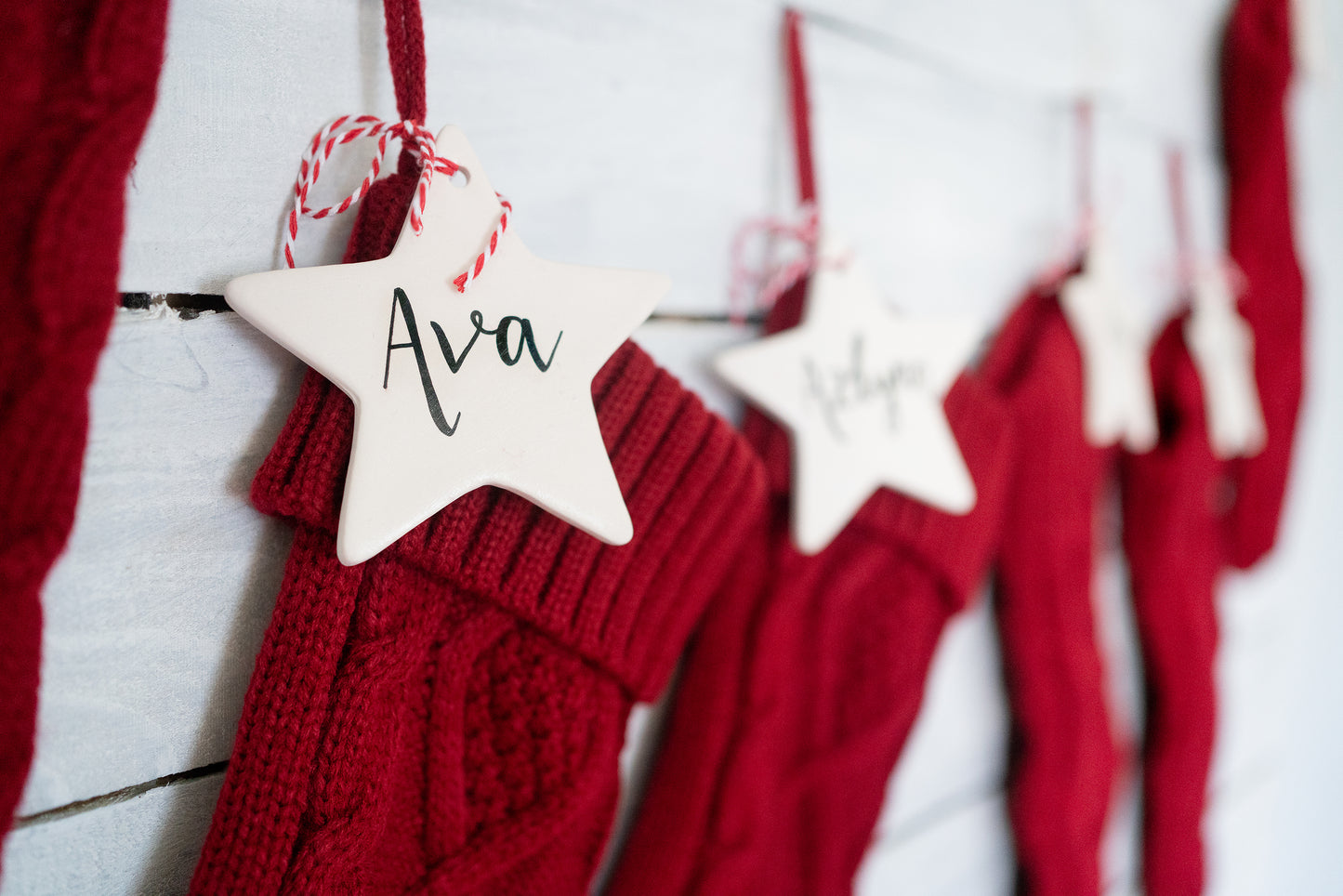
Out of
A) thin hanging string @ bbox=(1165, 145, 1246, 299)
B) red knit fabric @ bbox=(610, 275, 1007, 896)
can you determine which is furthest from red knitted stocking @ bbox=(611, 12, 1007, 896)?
thin hanging string @ bbox=(1165, 145, 1246, 299)

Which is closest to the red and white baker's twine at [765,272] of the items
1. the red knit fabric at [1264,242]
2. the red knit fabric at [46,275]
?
the red knit fabric at [46,275]

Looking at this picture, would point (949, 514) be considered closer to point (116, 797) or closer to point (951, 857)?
point (951, 857)

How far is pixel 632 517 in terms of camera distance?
0.45 metres

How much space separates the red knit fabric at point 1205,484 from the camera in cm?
83

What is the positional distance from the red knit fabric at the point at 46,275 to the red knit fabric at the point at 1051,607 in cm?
60

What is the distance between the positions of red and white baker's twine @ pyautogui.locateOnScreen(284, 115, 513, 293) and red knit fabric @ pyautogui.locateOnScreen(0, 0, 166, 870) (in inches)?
2.7

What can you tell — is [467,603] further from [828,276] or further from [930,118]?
[930,118]

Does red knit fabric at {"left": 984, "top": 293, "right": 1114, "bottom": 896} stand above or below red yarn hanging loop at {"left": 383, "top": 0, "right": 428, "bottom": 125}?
below

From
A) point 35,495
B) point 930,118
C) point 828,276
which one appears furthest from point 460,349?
point 930,118

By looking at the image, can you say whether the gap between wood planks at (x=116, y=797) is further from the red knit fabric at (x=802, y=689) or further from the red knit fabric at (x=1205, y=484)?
the red knit fabric at (x=1205, y=484)

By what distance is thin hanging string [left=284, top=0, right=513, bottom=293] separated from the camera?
358mm

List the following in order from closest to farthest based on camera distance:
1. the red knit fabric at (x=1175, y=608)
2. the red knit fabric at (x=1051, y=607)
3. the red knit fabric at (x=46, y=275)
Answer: the red knit fabric at (x=46, y=275) → the red knit fabric at (x=1051, y=607) → the red knit fabric at (x=1175, y=608)

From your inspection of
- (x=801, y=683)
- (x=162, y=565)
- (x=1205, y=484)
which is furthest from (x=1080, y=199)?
(x=162, y=565)

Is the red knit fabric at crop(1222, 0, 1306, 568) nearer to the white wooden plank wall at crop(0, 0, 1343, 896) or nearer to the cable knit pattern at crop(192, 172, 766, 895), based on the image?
the white wooden plank wall at crop(0, 0, 1343, 896)
